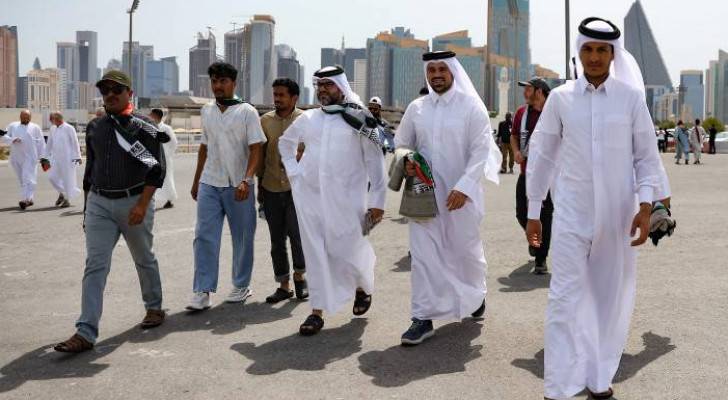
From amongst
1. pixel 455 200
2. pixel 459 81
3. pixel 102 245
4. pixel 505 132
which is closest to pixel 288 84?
pixel 459 81

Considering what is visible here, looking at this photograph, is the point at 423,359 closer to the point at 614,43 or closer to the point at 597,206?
the point at 597,206

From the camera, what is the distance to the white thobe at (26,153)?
44.8 ft

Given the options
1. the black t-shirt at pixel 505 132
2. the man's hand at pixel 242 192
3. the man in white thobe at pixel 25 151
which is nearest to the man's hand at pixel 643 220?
the man's hand at pixel 242 192

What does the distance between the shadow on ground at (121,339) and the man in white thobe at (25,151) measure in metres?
8.68

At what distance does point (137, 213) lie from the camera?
5090 mm

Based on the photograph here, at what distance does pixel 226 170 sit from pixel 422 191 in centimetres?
169

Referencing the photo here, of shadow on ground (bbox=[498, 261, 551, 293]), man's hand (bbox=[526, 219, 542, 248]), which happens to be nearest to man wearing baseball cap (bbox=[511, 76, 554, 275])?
shadow on ground (bbox=[498, 261, 551, 293])

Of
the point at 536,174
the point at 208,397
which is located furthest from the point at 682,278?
the point at 208,397

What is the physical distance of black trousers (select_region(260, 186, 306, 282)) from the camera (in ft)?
21.0

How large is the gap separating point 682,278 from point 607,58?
135 inches

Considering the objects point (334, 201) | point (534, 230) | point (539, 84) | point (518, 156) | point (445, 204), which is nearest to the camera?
point (534, 230)

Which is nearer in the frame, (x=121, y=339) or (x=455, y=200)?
(x=455, y=200)

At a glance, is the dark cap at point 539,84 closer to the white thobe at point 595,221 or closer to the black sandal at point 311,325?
the black sandal at point 311,325

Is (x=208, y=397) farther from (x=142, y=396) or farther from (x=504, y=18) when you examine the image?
(x=504, y=18)
